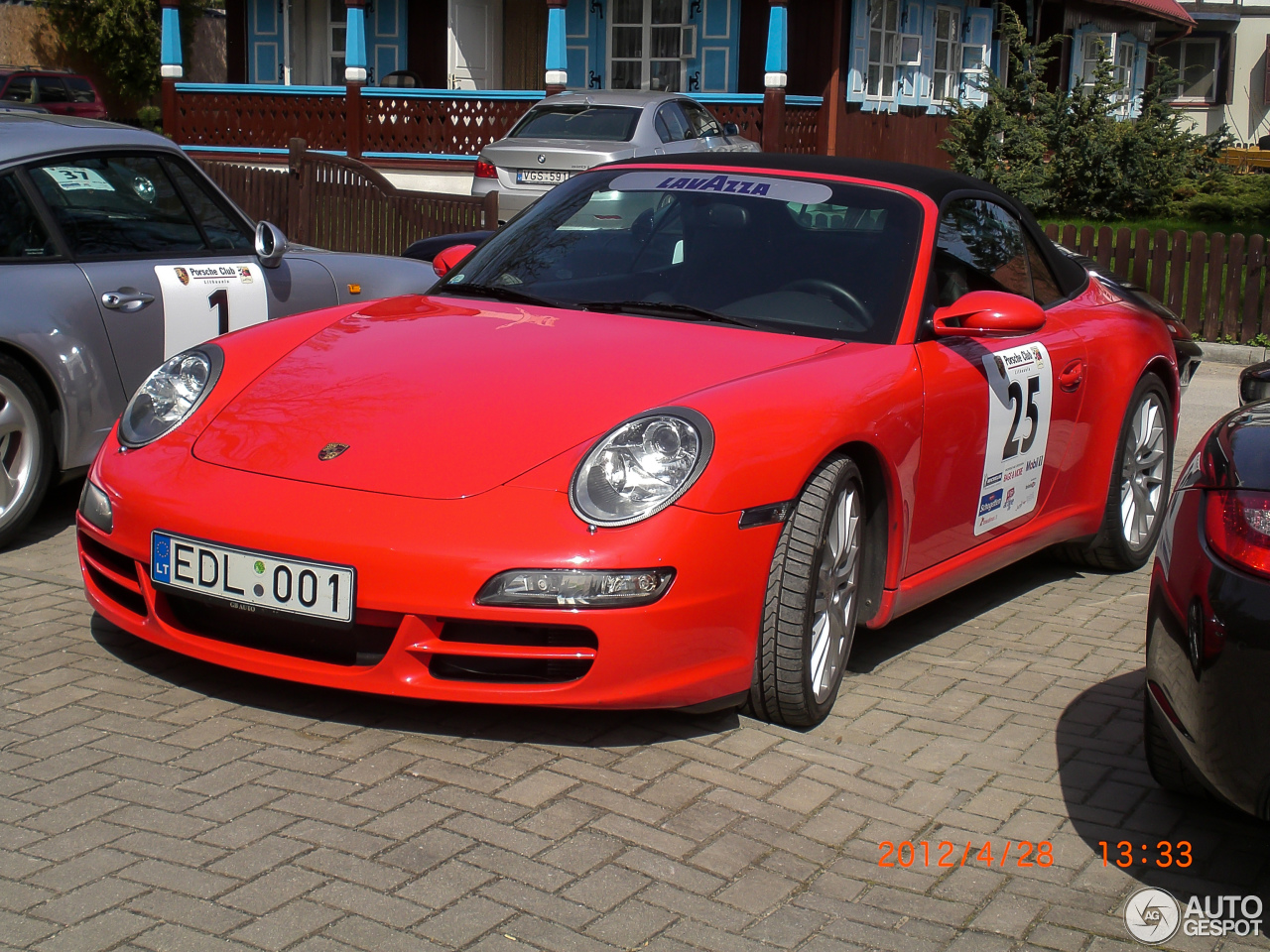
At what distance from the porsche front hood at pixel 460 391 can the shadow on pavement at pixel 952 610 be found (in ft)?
3.53

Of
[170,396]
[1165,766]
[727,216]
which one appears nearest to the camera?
[1165,766]

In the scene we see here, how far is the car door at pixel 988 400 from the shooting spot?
14.4ft

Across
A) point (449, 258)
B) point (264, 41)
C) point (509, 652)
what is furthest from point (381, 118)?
point (509, 652)

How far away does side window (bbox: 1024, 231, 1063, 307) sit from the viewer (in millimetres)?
5418

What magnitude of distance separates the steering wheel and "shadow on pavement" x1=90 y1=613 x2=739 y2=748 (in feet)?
4.27

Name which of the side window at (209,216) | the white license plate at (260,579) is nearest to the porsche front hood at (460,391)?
the white license plate at (260,579)

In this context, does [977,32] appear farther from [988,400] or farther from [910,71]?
[988,400]

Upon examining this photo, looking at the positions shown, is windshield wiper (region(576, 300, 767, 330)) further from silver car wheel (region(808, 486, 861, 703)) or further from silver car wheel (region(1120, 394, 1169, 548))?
silver car wheel (region(1120, 394, 1169, 548))

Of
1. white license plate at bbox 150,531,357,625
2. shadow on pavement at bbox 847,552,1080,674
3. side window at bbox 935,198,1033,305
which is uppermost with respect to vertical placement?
side window at bbox 935,198,1033,305

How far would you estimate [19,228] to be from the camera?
5465 mm

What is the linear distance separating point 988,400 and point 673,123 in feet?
42.1

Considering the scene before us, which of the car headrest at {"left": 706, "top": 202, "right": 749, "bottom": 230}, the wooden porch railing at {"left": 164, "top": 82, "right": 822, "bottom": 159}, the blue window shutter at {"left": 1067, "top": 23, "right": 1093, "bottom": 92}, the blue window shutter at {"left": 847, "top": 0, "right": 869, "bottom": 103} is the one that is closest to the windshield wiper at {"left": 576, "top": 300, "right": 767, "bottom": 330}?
the car headrest at {"left": 706, "top": 202, "right": 749, "bottom": 230}

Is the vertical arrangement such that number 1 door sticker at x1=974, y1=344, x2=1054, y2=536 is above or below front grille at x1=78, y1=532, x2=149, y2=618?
above

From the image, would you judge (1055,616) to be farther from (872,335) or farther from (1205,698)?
(1205,698)
